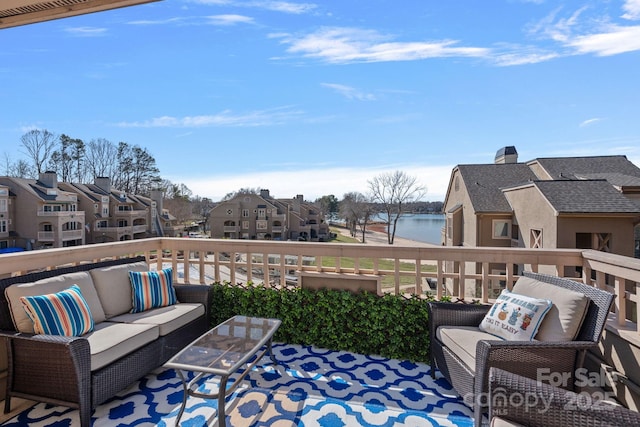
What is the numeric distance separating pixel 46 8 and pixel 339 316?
3.29 m

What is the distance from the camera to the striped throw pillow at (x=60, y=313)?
212 cm

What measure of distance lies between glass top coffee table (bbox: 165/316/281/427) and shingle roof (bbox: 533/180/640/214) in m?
8.74

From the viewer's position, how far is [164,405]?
2277 millimetres

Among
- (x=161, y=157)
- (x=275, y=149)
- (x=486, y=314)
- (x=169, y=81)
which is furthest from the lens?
(x=161, y=157)

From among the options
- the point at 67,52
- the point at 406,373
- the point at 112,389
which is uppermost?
the point at 67,52

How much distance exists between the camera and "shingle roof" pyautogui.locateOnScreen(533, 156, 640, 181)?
11.3 meters

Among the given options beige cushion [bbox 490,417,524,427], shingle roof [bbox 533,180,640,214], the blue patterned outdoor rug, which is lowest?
the blue patterned outdoor rug

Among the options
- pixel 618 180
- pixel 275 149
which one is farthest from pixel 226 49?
pixel 275 149

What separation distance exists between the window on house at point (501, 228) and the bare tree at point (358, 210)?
1442 centimetres

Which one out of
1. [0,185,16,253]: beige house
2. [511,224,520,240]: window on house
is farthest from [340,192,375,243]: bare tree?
[0,185,16,253]: beige house

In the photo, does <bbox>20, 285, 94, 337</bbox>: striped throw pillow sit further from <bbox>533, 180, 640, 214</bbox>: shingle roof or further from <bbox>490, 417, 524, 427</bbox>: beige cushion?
<bbox>533, 180, 640, 214</bbox>: shingle roof

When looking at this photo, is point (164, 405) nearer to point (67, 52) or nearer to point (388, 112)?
point (67, 52)

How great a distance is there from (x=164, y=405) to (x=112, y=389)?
0.38 m

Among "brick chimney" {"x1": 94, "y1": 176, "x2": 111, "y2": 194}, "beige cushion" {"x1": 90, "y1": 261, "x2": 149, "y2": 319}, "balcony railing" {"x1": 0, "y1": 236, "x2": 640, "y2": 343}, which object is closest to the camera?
"balcony railing" {"x1": 0, "y1": 236, "x2": 640, "y2": 343}
